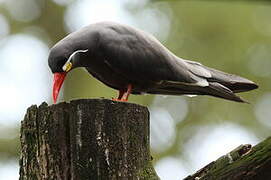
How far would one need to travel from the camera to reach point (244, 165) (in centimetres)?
355

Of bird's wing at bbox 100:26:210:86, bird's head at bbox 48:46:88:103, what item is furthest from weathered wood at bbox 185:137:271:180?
bird's wing at bbox 100:26:210:86

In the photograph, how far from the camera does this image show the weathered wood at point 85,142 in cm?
390

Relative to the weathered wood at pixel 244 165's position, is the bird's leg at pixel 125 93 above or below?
above

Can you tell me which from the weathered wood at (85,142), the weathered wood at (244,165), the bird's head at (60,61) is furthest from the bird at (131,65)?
the weathered wood at (244,165)

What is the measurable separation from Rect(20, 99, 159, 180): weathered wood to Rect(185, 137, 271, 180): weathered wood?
0.41 meters

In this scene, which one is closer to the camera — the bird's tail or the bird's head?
the bird's head

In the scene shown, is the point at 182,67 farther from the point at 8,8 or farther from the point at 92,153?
the point at 8,8

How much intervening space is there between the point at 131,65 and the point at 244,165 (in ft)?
6.97

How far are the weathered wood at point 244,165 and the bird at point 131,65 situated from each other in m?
1.82

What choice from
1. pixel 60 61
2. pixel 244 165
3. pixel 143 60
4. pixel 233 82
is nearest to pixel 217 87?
pixel 233 82

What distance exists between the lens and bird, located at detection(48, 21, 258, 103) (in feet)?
17.5

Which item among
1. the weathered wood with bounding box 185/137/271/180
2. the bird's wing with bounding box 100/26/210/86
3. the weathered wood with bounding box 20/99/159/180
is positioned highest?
the bird's wing with bounding box 100/26/210/86

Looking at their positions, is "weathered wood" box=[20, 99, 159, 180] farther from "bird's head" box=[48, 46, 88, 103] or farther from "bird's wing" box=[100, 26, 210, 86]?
"bird's wing" box=[100, 26, 210, 86]

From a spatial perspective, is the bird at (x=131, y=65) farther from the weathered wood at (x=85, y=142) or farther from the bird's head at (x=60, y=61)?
the weathered wood at (x=85, y=142)
